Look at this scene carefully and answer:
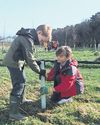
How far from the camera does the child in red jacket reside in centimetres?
720

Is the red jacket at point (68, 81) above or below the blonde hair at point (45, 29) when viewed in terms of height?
below

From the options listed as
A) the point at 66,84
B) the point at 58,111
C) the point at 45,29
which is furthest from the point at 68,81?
the point at 45,29

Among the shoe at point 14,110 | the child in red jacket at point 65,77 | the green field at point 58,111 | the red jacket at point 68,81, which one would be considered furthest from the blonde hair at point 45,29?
the green field at point 58,111

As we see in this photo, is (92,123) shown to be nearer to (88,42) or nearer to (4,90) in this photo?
(4,90)

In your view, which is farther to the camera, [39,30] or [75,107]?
[75,107]

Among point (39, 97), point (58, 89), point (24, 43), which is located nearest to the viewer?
point (24, 43)

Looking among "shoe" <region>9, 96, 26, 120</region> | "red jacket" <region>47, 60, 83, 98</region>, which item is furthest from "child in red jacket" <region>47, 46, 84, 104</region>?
"shoe" <region>9, 96, 26, 120</region>

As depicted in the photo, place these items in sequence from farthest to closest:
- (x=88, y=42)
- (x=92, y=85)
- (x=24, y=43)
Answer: (x=88, y=42)
(x=92, y=85)
(x=24, y=43)

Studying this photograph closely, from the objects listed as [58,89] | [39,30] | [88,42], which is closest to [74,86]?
[58,89]

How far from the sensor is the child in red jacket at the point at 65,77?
7203mm

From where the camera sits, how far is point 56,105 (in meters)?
7.51

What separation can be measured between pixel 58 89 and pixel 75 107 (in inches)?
20.0

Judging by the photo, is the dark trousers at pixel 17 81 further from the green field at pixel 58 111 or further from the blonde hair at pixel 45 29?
the blonde hair at pixel 45 29

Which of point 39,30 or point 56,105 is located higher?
point 39,30
